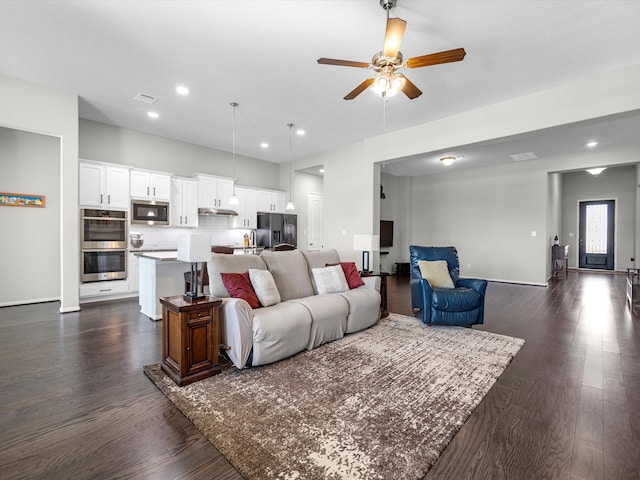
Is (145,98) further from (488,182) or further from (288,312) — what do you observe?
(488,182)

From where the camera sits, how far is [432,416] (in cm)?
200

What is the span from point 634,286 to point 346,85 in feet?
18.1

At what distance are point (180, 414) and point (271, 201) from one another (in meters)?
6.02

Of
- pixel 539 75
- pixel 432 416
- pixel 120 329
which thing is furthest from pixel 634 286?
pixel 120 329

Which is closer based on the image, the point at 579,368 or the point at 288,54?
the point at 579,368

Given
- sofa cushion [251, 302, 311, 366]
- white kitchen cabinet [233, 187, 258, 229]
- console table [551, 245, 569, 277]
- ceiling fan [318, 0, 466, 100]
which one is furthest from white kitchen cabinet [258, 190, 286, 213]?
console table [551, 245, 569, 277]

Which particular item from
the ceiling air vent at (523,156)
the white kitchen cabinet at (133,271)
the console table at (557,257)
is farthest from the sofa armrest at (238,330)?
the console table at (557,257)

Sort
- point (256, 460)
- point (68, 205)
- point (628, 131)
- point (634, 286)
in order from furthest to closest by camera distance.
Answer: point (628, 131) < point (634, 286) < point (68, 205) < point (256, 460)

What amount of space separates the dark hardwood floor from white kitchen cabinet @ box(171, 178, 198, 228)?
105 inches

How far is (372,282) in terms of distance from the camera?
4.07m

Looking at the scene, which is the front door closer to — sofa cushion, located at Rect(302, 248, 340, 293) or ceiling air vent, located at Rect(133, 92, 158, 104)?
sofa cushion, located at Rect(302, 248, 340, 293)

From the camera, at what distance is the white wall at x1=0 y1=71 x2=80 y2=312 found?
3990 mm

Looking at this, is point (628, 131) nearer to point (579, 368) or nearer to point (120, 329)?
point (579, 368)

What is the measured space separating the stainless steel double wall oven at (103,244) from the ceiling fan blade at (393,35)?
195 inches
